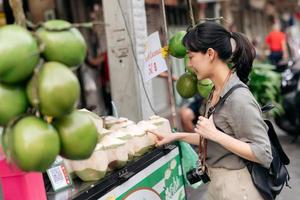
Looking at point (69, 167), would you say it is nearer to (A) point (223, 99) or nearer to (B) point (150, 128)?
(B) point (150, 128)

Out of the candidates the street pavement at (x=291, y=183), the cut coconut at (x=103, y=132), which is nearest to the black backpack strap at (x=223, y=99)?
the cut coconut at (x=103, y=132)

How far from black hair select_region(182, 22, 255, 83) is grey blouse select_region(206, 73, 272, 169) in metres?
0.11

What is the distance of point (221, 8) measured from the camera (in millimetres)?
17219

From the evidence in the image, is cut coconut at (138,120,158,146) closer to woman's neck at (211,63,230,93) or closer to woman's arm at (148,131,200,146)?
woman's arm at (148,131,200,146)

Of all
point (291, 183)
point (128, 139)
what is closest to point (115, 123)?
point (128, 139)

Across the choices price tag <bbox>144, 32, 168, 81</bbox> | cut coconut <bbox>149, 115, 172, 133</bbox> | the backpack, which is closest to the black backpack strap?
the backpack

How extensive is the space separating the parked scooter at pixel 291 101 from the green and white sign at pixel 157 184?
412 cm

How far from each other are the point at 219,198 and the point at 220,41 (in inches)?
35.3

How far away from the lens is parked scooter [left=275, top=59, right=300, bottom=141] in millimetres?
7316

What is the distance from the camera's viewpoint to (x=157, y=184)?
3.23 metres

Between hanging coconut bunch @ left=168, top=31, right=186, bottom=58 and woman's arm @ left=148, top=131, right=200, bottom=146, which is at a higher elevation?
hanging coconut bunch @ left=168, top=31, right=186, bottom=58

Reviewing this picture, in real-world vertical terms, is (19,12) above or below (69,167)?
above

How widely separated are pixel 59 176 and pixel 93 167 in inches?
7.6

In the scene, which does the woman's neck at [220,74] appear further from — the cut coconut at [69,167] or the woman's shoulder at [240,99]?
the cut coconut at [69,167]
